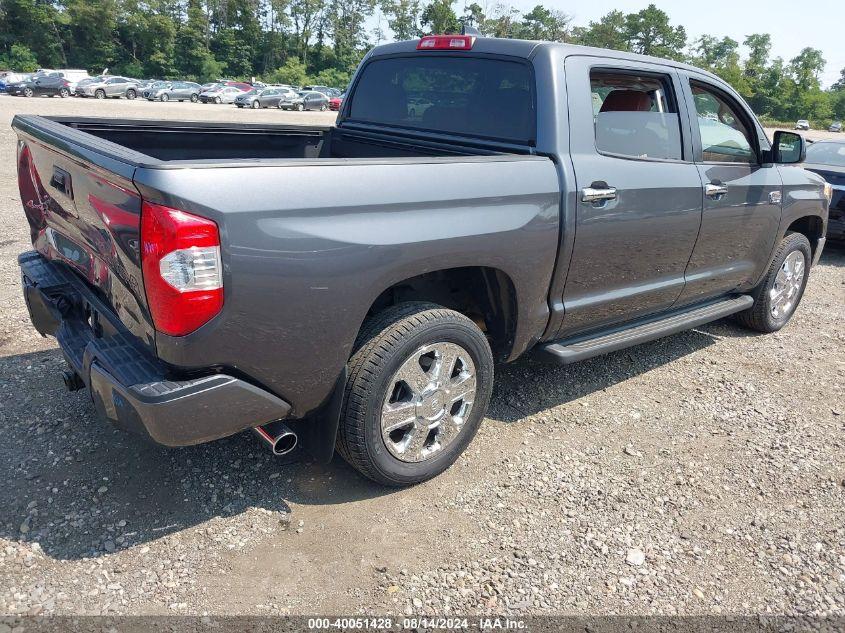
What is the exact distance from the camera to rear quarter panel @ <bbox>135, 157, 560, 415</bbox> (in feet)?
7.12

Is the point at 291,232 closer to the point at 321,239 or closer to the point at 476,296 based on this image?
the point at 321,239

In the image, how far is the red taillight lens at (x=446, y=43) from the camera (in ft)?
12.1

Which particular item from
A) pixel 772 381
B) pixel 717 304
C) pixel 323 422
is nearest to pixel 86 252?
pixel 323 422

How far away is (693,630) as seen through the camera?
7.80 ft

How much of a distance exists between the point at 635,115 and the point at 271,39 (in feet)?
286

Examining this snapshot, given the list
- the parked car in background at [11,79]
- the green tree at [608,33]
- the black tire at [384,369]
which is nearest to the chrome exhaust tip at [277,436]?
the black tire at [384,369]

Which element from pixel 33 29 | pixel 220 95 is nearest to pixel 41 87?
pixel 220 95

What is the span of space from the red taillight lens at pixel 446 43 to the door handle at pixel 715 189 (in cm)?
163

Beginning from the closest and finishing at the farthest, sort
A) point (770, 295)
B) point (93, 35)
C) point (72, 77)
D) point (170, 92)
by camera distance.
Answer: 1. point (770, 295)
2. point (72, 77)
3. point (170, 92)
4. point (93, 35)

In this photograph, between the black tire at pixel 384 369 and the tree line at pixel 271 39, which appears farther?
the tree line at pixel 271 39

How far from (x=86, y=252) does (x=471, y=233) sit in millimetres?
1598

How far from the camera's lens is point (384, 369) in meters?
2.68

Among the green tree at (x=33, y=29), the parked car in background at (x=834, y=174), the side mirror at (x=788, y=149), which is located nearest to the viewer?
the side mirror at (x=788, y=149)

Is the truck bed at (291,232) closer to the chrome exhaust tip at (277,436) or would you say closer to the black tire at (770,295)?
the chrome exhaust tip at (277,436)
